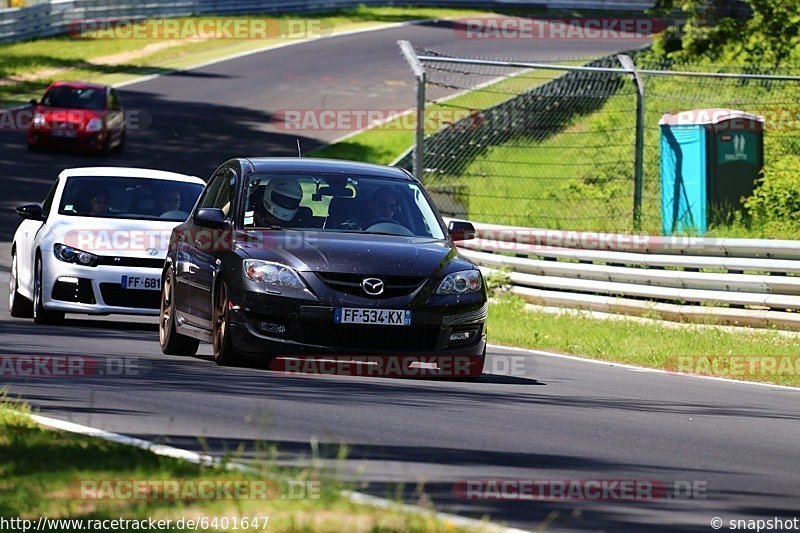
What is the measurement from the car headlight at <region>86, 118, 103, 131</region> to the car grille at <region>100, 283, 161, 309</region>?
62.8ft

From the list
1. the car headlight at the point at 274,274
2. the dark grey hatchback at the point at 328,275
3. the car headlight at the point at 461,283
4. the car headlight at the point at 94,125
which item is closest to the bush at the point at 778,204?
the dark grey hatchback at the point at 328,275

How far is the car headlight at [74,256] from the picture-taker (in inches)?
596

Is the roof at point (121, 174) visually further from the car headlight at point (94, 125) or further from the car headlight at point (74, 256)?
the car headlight at point (94, 125)

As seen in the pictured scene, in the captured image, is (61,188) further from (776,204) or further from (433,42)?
(433,42)

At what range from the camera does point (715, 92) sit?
30578 millimetres

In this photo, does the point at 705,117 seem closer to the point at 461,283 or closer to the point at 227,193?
the point at 227,193

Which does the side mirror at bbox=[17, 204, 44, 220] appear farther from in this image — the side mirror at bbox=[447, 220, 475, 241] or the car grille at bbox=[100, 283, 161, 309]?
the side mirror at bbox=[447, 220, 475, 241]

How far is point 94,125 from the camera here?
33781 mm

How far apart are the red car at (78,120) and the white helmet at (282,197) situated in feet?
72.0

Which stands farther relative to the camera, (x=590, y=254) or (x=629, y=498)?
(x=590, y=254)

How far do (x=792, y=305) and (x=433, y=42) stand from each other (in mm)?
36283

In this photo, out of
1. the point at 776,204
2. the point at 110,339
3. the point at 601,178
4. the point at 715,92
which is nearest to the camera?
the point at 110,339

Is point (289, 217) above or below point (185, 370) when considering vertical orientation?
above

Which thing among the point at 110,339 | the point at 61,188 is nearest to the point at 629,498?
the point at 110,339
